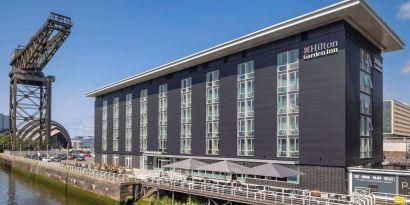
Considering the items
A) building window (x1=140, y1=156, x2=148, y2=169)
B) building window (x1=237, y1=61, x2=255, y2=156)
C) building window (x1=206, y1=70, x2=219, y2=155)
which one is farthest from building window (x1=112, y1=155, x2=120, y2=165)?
building window (x1=237, y1=61, x2=255, y2=156)

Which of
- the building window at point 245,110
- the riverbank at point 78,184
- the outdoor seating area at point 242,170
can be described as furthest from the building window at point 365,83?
the riverbank at point 78,184

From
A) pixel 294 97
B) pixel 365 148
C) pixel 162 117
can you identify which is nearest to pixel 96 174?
pixel 162 117

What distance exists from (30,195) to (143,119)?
18.3 m

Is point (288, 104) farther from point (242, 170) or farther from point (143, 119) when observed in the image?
point (143, 119)

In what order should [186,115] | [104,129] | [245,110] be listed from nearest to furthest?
1. [245,110]
2. [186,115]
3. [104,129]

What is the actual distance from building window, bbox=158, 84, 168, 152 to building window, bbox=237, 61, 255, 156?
1474 centimetres

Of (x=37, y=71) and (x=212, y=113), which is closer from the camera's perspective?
(x=212, y=113)

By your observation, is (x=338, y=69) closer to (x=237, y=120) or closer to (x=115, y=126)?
(x=237, y=120)

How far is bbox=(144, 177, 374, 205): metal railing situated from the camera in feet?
76.5

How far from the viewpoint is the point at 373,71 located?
121 ft

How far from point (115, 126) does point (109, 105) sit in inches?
186

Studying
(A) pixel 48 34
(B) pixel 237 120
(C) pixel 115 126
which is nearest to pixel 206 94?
(B) pixel 237 120

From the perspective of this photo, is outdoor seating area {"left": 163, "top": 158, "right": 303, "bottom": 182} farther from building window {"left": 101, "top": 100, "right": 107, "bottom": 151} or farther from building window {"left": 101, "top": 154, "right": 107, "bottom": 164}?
building window {"left": 101, "top": 100, "right": 107, "bottom": 151}

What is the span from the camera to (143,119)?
55812 millimetres
